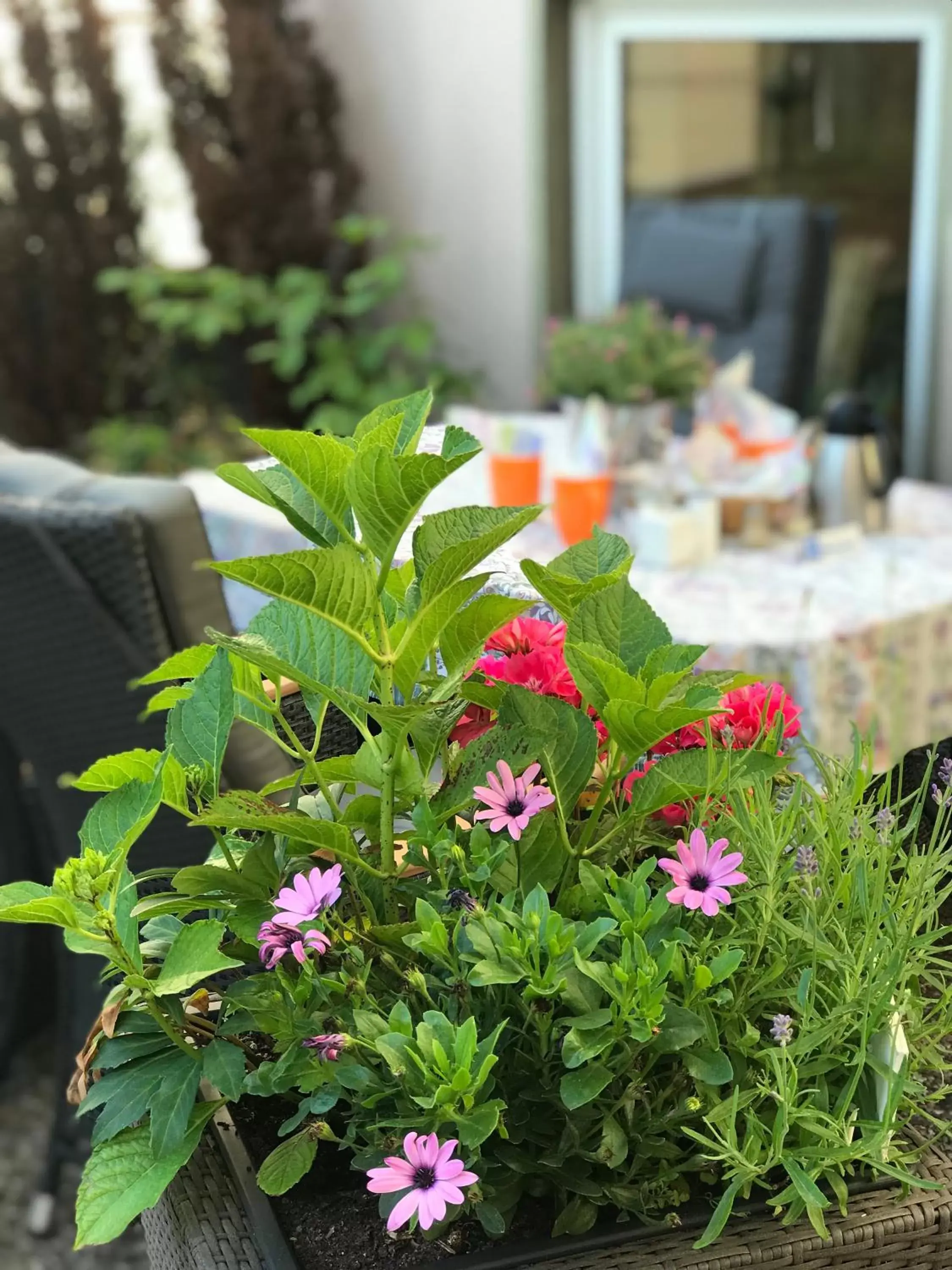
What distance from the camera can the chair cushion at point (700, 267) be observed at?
3.31 metres

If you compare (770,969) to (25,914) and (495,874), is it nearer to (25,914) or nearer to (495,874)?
(495,874)

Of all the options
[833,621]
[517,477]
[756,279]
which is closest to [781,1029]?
[833,621]

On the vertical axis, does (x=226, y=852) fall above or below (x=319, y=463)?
below

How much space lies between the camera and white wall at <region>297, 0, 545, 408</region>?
4.03 metres

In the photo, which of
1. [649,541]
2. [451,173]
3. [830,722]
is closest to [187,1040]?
[830,722]

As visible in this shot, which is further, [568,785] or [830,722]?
[830,722]

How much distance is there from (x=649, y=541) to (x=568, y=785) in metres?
1.49

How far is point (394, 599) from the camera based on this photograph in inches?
26.5

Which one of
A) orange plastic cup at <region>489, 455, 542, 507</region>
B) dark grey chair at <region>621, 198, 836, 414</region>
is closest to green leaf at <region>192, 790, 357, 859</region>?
orange plastic cup at <region>489, 455, 542, 507</region>

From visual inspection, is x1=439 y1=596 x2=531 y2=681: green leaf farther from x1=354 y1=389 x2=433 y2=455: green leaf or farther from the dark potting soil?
the dark potting soil

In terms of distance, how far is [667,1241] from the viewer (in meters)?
0.61

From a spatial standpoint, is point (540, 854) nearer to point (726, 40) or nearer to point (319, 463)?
point (319, 463)

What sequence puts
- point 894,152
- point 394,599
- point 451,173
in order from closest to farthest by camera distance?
point 394,599, point 894,152, point 451,173

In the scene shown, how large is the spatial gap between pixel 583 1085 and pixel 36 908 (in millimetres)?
239
